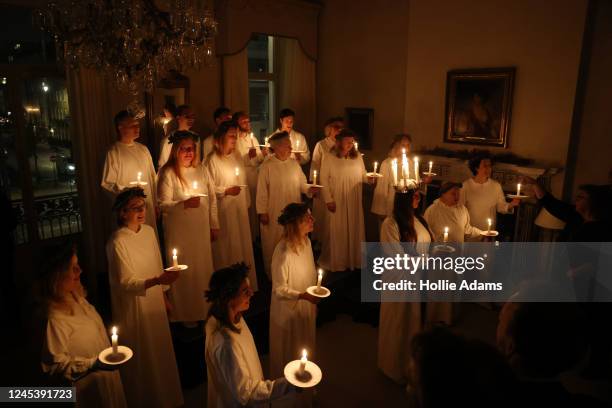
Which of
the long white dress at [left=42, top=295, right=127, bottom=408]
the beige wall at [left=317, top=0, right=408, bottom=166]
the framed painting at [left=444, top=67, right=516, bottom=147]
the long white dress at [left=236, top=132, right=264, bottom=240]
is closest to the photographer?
the long white dress at [left=42, top=295, right=127, bottom=408]

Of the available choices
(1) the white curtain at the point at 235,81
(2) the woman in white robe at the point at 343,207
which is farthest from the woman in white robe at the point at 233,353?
(1) the white curtain at the point at 235,81

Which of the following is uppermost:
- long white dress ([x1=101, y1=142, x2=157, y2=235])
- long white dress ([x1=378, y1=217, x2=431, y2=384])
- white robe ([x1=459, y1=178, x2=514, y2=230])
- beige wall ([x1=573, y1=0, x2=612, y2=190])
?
beige wall ([x1=573, y1=0, x2=612, y2=190])

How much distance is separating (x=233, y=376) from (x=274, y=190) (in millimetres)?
3748

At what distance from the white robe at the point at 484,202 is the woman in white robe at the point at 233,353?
425cm

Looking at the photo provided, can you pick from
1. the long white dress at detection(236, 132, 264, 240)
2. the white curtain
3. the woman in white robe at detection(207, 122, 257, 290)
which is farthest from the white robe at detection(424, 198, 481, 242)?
the white curtain

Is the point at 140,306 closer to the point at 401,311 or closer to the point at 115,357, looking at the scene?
the point at 115,357

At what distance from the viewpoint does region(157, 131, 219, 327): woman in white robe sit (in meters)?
5.00

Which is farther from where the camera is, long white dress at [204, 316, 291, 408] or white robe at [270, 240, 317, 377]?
white robe at [270, 240, 317, 377]

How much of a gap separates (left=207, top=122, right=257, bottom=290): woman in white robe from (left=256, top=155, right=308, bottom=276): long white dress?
12.2 inches

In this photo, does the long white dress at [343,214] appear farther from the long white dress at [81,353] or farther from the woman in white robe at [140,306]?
the long white dress at [81,353]

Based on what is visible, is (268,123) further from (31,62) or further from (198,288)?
(198,288)

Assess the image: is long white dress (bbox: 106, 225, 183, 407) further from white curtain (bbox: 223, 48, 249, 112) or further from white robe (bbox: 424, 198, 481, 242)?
white curtain (bbox: 223, 48, 249, 112)

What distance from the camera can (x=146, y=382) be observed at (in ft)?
13.6

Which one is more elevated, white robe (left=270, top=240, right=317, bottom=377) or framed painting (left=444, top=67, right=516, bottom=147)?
framed painting (left=444, top=67, right=516, bottom=147)
